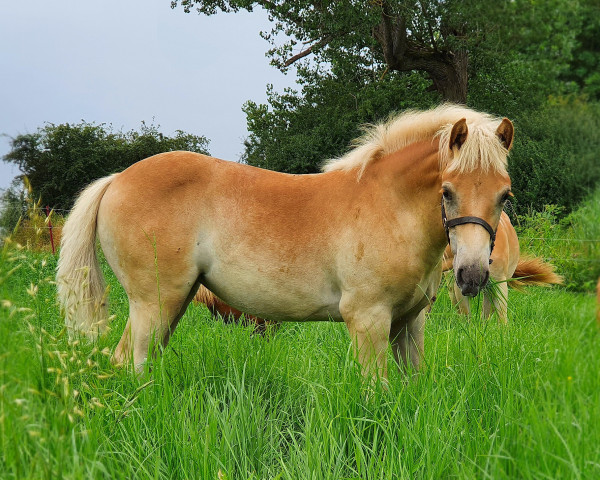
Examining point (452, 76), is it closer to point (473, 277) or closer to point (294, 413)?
point (473, 277)

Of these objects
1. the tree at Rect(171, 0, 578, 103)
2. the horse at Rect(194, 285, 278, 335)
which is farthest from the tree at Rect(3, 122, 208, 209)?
the horse at Rect(194, 285, 278, 335)

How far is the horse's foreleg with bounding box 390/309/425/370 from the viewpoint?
10.3 ft

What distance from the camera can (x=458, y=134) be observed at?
8.38 feet

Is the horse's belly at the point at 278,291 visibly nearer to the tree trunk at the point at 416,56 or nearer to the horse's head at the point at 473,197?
the horse's head at the point at 473,197

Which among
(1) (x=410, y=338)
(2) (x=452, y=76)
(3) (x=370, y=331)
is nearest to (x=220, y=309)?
(1) (x=410, y=338)

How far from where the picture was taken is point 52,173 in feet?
80.1

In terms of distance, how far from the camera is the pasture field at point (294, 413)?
4.45ft

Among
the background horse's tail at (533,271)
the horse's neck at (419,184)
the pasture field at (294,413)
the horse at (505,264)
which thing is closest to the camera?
the pasture field at (294,413)

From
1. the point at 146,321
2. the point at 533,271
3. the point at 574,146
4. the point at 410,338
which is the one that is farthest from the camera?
the point at 533,271

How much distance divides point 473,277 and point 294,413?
44.1 inches

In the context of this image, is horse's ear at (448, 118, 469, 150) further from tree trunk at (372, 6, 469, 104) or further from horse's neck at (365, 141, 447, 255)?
tree trunk at (372, 6, 469, 104)

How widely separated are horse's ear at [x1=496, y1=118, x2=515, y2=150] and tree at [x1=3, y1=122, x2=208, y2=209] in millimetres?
22715

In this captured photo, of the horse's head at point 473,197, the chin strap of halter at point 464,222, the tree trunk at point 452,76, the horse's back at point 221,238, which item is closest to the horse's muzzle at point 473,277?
the horse's head at point 473,197

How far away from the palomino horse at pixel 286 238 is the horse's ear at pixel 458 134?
11 cm
